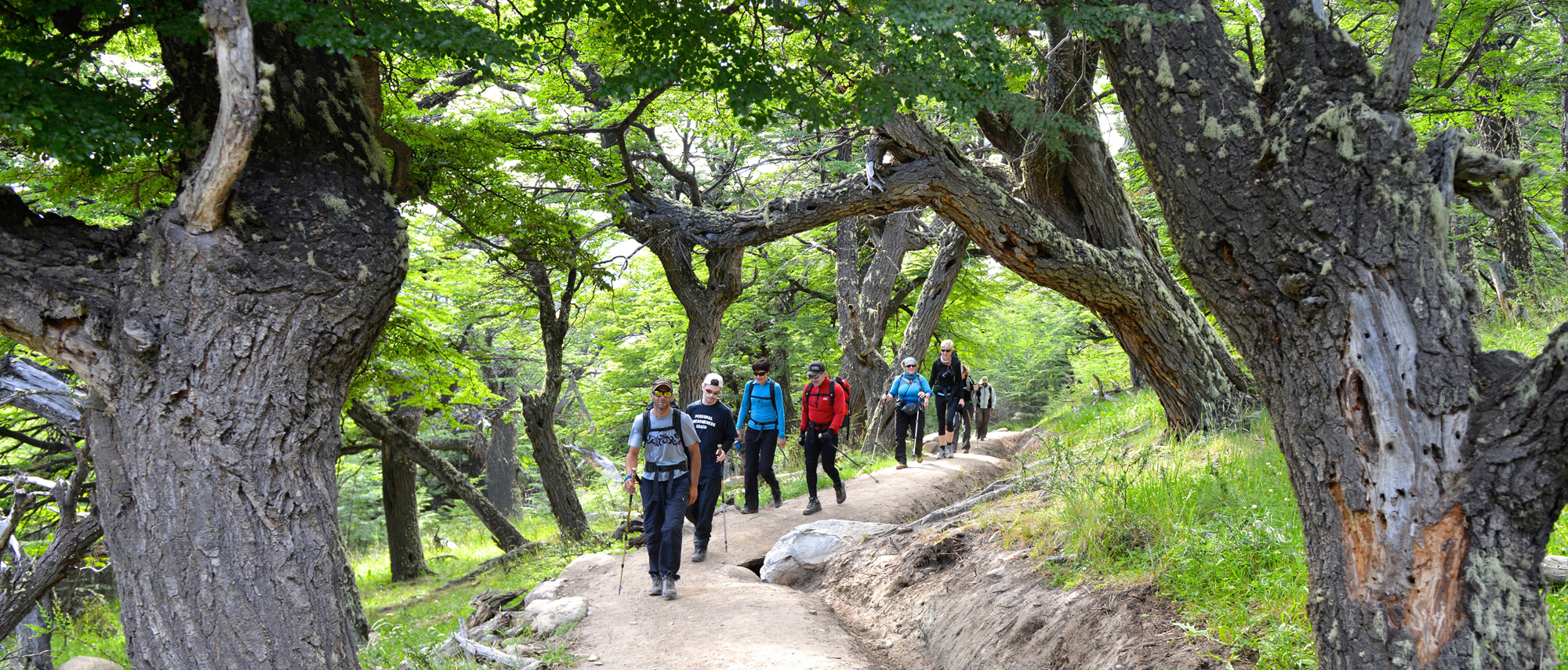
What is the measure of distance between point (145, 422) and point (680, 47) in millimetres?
3309

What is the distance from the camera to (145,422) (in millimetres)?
3840

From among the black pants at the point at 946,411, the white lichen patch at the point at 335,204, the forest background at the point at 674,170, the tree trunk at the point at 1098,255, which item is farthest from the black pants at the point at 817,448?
the white lichen patch at the point at 335,204

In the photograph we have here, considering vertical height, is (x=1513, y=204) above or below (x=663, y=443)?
above

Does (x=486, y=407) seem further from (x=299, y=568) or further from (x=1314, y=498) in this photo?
(x=1314, y=498)

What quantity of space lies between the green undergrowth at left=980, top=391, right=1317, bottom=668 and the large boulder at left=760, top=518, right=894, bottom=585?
166cm

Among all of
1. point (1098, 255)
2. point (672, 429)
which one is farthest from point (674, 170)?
point (1098, 255)

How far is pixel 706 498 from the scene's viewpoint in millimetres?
7930

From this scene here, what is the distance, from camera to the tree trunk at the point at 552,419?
11578 millimetres

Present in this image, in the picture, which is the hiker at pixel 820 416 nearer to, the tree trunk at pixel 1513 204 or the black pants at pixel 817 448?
the black pants at pixel 817 448

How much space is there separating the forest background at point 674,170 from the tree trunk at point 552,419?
0.05 m

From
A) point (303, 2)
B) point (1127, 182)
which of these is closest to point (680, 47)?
point (303, 2)

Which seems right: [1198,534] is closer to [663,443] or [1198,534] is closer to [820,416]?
[663,443]

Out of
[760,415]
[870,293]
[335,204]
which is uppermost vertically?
[870,293]

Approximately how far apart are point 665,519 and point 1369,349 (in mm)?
5293
